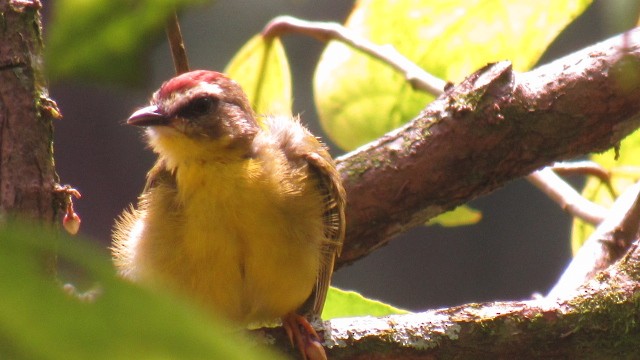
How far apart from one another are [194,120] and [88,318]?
212 cm

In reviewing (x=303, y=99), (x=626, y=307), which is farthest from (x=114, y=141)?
(x=626, y=307)

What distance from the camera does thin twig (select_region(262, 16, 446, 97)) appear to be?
2309mm

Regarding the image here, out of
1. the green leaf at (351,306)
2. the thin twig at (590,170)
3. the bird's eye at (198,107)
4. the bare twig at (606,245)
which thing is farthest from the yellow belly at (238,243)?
the thin twig at (590,170)

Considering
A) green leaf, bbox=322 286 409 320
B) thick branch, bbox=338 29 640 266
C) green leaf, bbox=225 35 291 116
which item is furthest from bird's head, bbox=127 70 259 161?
green leaf, bbox=322 286 409 320

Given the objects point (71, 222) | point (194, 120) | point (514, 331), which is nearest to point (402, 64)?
point (194, 120)

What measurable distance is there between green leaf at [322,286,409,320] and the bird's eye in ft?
2.10

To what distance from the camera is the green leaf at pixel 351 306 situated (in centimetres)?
209

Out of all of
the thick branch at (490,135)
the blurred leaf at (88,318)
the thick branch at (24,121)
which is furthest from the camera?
the thick branch at (490,135)

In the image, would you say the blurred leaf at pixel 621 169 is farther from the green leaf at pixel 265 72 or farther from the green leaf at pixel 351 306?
the green leaf at pixel 265 72

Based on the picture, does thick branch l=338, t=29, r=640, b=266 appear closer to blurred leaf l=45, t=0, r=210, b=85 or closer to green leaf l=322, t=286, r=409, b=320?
green leaf l=322, t=286, r=409, b=320

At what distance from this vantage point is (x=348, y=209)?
7.23ft

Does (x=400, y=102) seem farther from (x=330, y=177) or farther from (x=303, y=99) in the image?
(x=303, y=99)

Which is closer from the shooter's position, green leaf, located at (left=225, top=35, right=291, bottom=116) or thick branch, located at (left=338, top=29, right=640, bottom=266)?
thick branch, located at (left=338, top=29, right=640, bottom=266)

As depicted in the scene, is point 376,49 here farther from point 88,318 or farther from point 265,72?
point 88,318
